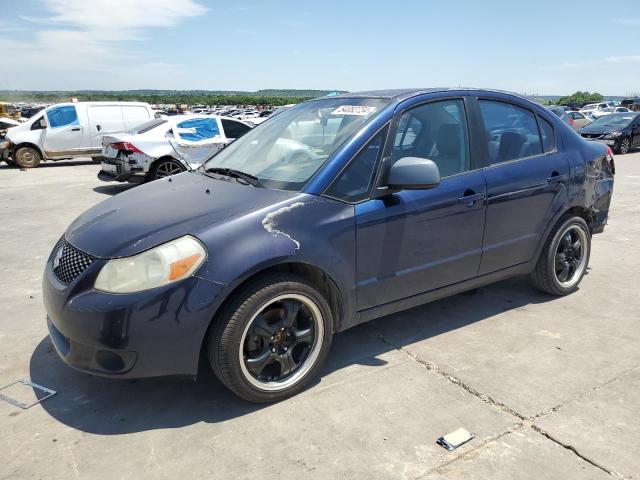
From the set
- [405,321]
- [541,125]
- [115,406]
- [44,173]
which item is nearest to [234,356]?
[115,406]

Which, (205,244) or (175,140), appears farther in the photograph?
(175,140)

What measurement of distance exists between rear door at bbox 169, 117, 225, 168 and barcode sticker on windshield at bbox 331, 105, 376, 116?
6480mm

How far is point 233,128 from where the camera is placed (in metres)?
10.7

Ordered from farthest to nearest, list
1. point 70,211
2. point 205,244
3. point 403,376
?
1. point 70,211
2. point 403,376
3. point 205,244

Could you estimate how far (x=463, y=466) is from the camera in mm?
2328

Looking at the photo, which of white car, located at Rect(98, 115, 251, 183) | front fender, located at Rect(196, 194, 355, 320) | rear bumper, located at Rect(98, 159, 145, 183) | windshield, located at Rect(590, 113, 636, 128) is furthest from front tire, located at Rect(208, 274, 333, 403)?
windshield, located at Rect(590, 113, 636, 128)

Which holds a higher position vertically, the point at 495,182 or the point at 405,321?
the point at 495,182

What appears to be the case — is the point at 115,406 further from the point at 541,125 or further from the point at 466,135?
the point at 541,125

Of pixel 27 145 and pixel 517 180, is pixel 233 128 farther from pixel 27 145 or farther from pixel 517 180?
pixel 517 180

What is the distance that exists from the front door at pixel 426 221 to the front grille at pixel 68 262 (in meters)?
1.49

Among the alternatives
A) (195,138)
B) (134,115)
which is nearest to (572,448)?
(195,138)

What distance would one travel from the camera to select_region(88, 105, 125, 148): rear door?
45.9ft

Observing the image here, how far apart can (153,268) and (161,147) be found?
766cm

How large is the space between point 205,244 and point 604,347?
9.02ft
